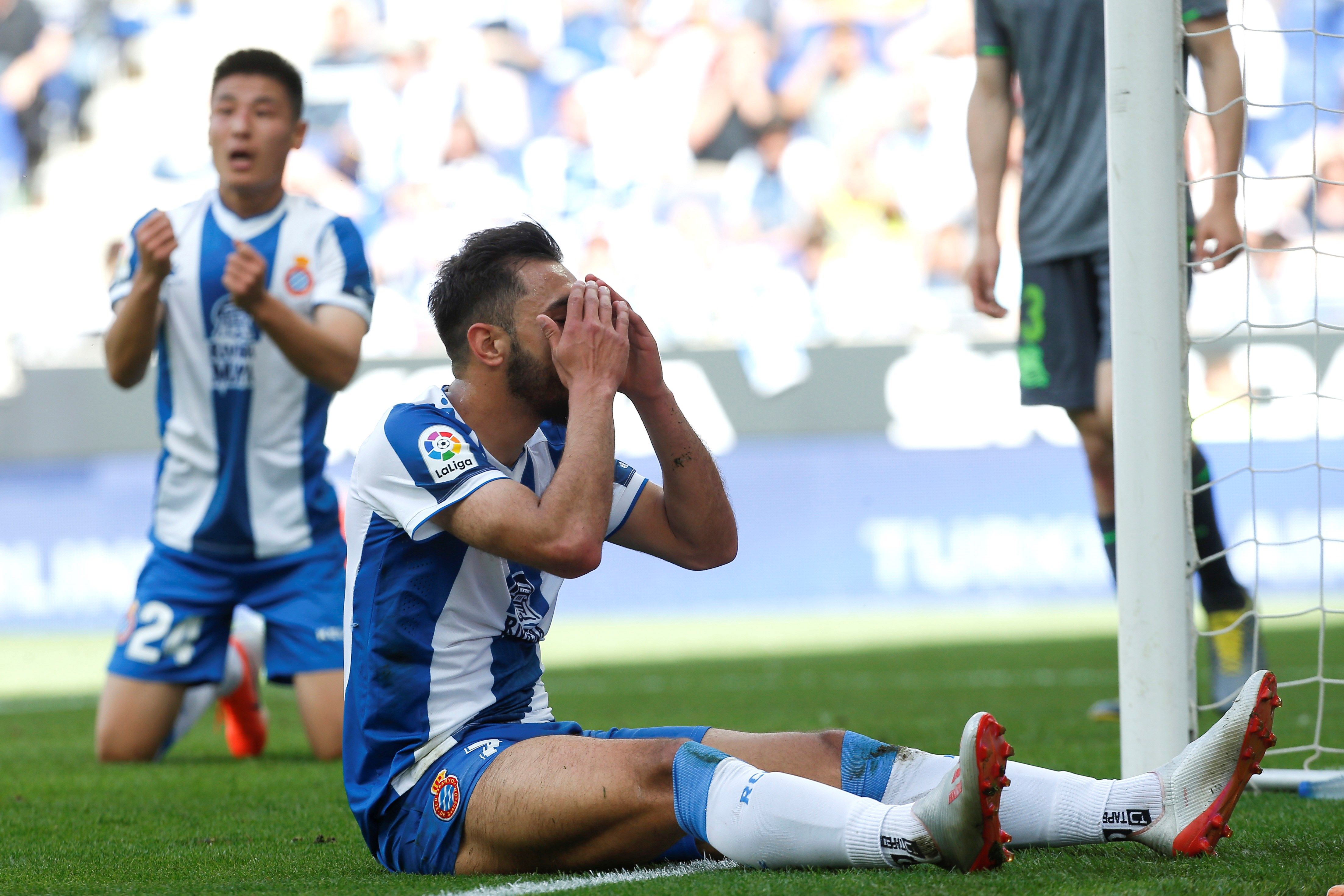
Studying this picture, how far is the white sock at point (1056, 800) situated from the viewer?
2.22 meters

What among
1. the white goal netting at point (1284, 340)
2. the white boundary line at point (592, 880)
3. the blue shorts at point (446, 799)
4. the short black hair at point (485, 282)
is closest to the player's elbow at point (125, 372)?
the short black hair at point (485, 282)

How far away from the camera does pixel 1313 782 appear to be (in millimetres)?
3137

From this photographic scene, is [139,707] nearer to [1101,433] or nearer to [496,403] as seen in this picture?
[496,403]

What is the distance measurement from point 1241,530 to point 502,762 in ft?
33.9

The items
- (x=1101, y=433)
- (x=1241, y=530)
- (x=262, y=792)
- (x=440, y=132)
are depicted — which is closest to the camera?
(x=262, y=792)

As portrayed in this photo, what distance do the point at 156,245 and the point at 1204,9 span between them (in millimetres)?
2800

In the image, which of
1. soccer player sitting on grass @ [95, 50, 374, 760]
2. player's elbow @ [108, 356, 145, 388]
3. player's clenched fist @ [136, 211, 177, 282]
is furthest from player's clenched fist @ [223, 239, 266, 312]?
player's elbow @ [108, 356, 145, 388]

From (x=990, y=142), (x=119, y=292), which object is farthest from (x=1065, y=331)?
(x=119, y=292)

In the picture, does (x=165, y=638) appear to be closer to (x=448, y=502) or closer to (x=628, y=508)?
(x=628, y=508)

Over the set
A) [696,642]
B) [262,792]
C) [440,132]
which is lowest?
[696,642]

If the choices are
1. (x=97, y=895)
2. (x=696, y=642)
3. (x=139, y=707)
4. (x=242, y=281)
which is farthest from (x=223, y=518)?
(x=696, y=642)

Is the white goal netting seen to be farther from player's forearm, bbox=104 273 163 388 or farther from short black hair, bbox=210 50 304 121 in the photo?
player's forearm, bbox=104 273 163 388

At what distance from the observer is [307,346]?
14.0ft

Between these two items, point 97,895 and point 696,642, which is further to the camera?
point 696,642
